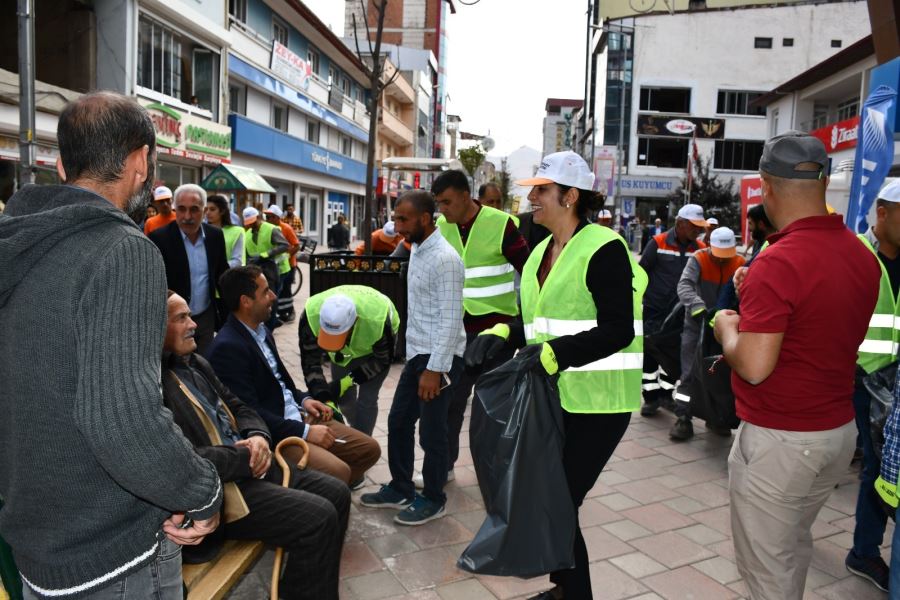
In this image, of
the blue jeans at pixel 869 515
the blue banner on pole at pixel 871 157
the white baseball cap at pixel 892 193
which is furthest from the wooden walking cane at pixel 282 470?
the blue banner on pole at pixel 871 157

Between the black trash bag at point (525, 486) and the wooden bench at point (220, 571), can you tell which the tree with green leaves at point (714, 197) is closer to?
the black trash bag at point (525, 486)

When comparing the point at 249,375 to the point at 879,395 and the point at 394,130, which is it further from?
the point at 394,130

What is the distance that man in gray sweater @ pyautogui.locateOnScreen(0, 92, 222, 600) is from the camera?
139cm

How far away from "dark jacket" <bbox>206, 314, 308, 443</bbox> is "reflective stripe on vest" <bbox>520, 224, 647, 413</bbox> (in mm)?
1558

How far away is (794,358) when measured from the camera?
227 cm

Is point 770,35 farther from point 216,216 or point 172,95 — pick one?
point 216,216

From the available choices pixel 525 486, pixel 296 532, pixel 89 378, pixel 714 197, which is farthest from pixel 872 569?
pixel 714 197

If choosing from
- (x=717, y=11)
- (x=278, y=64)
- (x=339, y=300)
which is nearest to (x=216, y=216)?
(x=339, y=300)

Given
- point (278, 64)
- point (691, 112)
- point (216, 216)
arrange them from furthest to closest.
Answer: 1. point (691, 112)
2. point (278, 64)
3. point (216, 216)

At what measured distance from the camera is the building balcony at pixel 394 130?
145ft

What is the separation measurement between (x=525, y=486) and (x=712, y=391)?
6.98 feet

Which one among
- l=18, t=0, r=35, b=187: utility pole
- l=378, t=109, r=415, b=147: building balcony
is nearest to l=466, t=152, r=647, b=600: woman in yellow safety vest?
l=18, t=0, r=35, b=187: utility pole

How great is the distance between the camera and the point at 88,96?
1544mm

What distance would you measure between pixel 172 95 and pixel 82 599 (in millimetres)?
19267
